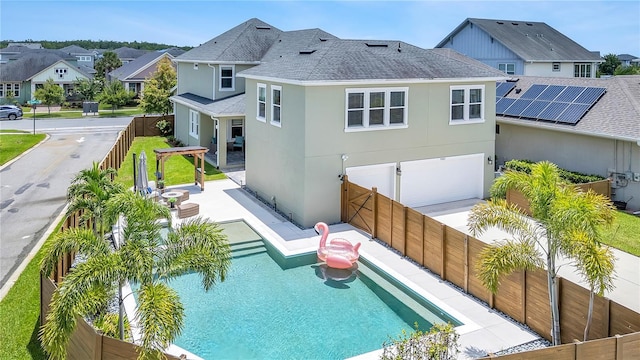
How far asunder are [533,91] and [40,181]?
26093 mm

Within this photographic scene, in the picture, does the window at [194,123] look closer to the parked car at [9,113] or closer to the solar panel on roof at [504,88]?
the solar panel on roof at [504,88]

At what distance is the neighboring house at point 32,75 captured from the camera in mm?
60812

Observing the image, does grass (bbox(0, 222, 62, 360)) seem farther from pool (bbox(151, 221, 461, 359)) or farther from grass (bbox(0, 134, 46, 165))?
grass (bbox(0, 134, 46, 165))

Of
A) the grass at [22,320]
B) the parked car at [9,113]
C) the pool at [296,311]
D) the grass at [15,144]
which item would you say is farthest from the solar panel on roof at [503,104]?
the parked car at [9,113]

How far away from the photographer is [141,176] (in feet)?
59.7

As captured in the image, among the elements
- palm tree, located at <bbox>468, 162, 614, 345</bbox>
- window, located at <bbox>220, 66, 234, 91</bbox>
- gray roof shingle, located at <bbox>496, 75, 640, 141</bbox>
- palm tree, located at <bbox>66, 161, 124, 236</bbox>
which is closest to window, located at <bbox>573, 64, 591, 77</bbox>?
gray roof shingle, located at <bbox>496, 75, 640, 141</bbox>

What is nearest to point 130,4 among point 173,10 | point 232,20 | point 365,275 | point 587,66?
point 173,10

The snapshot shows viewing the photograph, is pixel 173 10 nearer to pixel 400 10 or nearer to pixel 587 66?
pixel 400 10

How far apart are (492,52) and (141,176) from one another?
109 feet

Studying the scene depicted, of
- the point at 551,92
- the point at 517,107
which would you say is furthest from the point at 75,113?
the point at 551,92

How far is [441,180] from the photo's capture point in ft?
66.0

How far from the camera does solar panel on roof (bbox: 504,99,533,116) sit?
81.8 feet

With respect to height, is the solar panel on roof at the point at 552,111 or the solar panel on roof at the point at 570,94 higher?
the solar panel on roof at the point at 570,94

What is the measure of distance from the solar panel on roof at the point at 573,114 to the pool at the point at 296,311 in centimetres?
1354
